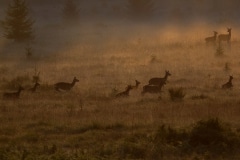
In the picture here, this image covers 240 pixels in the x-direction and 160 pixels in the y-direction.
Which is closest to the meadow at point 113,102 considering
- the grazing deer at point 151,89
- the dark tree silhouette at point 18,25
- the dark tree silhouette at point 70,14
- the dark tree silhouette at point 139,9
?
the grazing deer at point 151,89

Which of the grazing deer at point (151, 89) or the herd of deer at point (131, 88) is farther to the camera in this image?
the grazing deer at point (151, 89)

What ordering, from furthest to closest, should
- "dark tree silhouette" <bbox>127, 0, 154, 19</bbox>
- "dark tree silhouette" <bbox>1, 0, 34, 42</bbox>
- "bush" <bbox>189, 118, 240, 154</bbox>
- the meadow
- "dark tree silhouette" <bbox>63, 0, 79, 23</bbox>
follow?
"dark tree silhouette" <bbox>127, 0, 154, 19</bbox>, "dark tree silhouette" <bbox>63, 0, 79, 23</bbox>, "dark tree silhouette" <bbox>1, 0, 34, 42</bbox>, the meadow, "bush" <bbox>189, 118, 240, 154</bbox>

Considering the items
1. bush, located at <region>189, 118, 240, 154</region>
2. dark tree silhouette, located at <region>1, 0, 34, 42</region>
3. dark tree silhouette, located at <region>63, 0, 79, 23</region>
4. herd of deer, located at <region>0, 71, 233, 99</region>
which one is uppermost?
dark tree silhouette, located at <region>63, 0, 79, 23</region>

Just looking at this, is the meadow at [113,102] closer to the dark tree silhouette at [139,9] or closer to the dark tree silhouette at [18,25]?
the dark tree silhouette at [18,25]

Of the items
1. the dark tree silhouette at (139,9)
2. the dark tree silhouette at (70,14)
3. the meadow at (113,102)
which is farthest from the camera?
the dark tree silhouette at (139,9)

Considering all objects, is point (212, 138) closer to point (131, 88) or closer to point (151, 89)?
point (151, 89)

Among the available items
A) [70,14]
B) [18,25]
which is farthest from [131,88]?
[70,14]

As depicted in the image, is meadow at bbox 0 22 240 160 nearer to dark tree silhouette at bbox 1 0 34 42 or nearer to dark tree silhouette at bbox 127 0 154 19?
dark tree silhouette at bbox 1 0 34 42

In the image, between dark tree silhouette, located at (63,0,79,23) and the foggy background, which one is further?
the foggy background

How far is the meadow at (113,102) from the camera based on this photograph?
37.3 ft

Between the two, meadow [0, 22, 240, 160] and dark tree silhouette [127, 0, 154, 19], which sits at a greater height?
dark tree silhouette [127, 0, 154, 19]

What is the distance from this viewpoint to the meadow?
11.4 meters

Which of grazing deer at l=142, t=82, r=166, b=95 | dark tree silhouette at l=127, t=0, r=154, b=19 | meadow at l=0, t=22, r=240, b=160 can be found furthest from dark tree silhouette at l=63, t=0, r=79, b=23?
grazing deer at l=142, t=82, r=166, b=95

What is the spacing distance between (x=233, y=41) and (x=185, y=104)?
1022 inches
